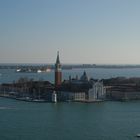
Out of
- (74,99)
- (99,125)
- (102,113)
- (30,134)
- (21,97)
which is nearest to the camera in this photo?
(30,134)

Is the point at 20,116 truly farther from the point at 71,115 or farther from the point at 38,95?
the point at 38,95

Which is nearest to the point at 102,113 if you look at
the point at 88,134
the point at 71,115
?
the point at 71,115

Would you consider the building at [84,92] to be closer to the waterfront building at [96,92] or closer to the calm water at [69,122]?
the waterfront building at [96,92]

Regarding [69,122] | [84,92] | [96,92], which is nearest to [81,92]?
[84,92]

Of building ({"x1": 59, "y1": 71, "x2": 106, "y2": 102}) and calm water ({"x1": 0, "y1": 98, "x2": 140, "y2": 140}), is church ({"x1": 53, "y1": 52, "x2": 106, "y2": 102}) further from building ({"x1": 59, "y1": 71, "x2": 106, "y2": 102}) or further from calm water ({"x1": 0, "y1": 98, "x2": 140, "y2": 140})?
calm water ({"x1": 0, "y1": 98, "x2": 140, "y2": 140})

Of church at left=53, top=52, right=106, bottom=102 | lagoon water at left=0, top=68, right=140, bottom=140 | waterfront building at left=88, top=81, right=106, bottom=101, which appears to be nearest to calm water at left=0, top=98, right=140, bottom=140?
lagoon water at left=0, top=68, right=140, bottom=140

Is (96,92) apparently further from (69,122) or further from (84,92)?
(69,122)

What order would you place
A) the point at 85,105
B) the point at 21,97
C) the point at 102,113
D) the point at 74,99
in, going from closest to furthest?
the point at 102,113 < the point at 85,105 < the point at 74,99 < the point at 21,97

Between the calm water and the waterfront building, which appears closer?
the calm water
